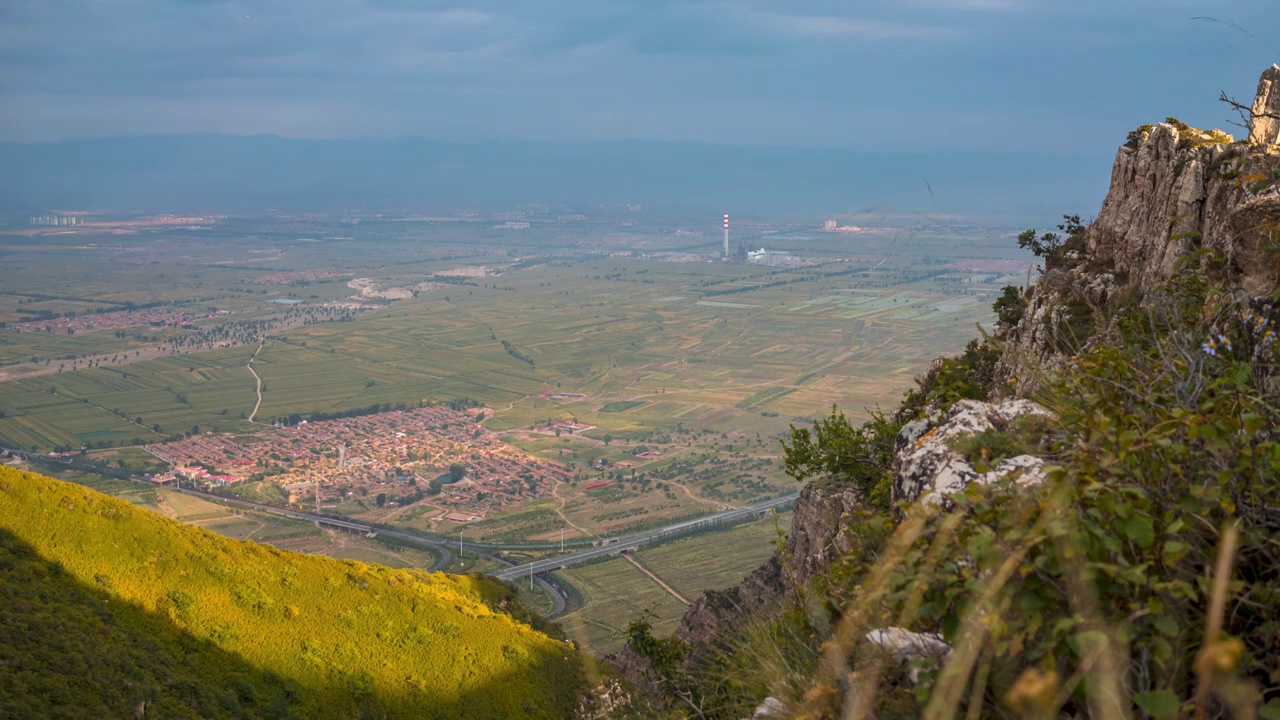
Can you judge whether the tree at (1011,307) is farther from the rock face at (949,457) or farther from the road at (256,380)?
the road at (256,380)

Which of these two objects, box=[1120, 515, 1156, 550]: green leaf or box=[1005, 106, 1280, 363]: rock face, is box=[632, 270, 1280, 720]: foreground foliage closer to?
box=[1120, 515, 1156, 550]: green leaf

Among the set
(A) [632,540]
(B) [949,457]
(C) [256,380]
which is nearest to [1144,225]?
(B) [949,457]

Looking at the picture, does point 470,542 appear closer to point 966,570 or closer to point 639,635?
point 639,635

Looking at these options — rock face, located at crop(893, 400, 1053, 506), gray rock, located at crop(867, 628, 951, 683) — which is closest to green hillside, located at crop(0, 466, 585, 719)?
rock face, located at crop(893, 400, 1053, 506)

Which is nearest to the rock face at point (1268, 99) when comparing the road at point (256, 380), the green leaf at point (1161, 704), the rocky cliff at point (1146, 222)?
the rocky cliff at point (1146, 222)

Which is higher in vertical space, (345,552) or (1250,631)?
(1250,631)

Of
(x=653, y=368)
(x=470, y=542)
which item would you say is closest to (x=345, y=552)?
(x=470, y=542)
